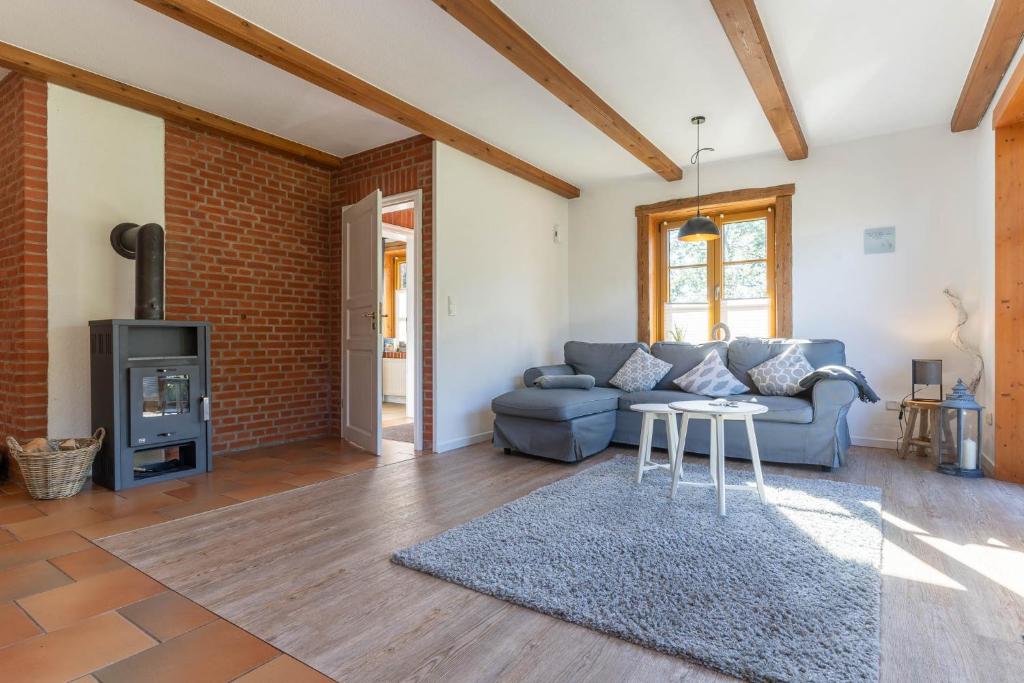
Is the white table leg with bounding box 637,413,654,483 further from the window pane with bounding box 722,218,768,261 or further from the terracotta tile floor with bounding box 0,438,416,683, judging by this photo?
the window pane with bounding box 722,218,768,261

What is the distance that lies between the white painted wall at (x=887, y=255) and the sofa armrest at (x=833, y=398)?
0.96m

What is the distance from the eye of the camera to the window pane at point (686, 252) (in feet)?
18.0

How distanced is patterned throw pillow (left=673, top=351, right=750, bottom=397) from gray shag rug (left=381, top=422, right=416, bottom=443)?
2.43 m

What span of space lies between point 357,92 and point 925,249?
14.3 ft

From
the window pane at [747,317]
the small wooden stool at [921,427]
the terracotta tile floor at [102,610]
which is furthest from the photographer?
the window pane at [747,317]

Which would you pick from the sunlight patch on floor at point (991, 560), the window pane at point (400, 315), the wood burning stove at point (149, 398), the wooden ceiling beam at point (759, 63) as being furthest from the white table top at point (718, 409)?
the window pane at point (400, 315)

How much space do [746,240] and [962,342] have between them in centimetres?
187

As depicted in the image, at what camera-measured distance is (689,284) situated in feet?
18.1

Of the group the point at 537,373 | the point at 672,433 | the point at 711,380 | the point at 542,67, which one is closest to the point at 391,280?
the point at 537,373

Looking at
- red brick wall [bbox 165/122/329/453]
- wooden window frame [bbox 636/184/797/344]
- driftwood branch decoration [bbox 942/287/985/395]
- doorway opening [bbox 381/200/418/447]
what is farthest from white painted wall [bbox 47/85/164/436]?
driftwood branch decoration [bbox 942/287/985/395]

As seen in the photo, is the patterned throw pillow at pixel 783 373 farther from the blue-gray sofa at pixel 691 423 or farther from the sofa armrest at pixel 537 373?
the sofa armrest at pixel 537 373

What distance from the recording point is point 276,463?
3973mm

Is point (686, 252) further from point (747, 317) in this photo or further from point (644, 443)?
point (644, 443)

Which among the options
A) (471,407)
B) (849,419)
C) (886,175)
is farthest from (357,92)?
(849,419)
